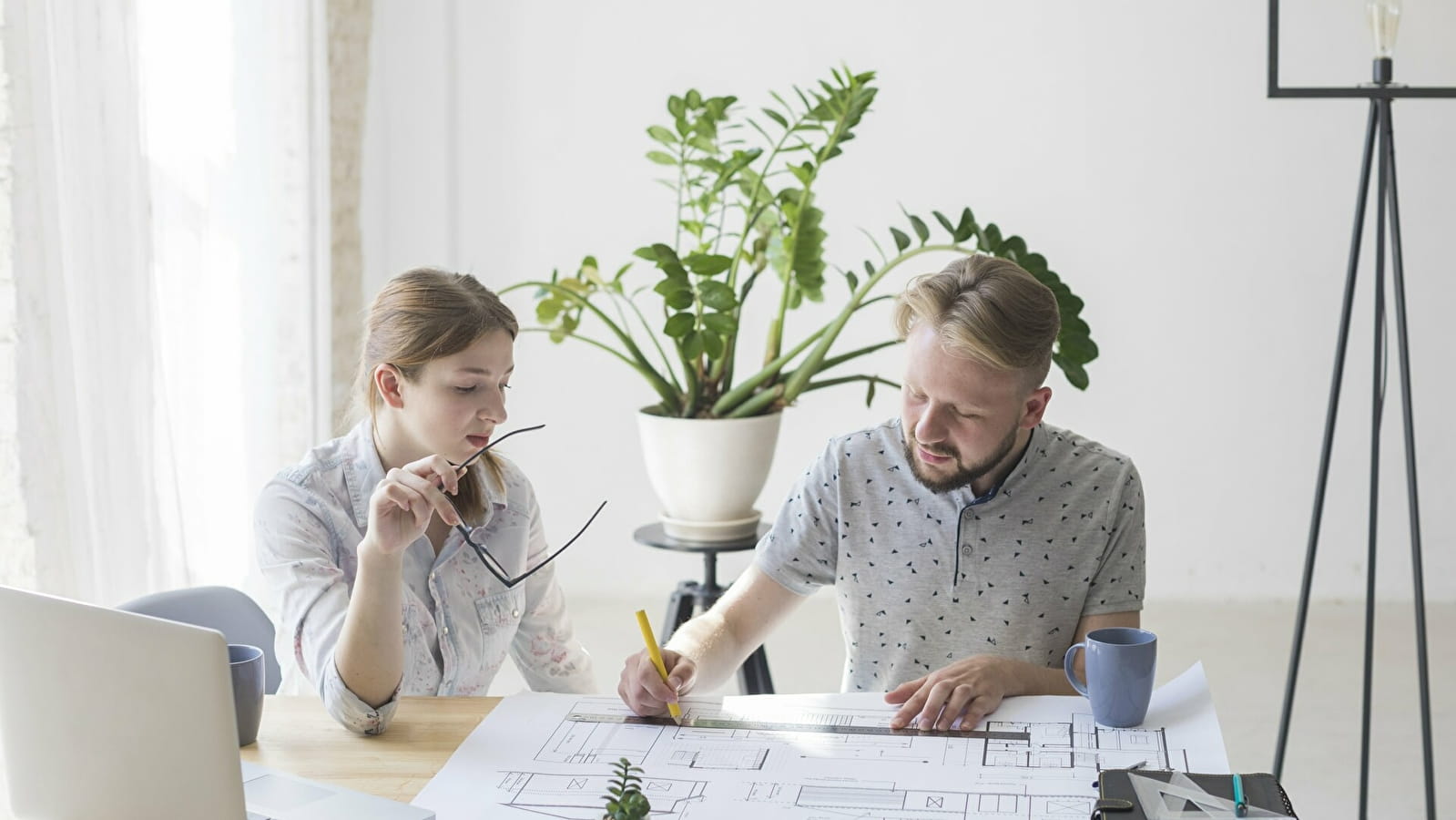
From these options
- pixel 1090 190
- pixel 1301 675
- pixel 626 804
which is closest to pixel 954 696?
pixel 626 804

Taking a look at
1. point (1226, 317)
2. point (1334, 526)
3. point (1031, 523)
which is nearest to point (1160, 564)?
point (1334, 526)

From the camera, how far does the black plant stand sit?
8.67ft

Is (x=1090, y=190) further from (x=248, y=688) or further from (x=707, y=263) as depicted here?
(x=248, y=688)

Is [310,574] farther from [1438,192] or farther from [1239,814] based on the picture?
[1438,192]

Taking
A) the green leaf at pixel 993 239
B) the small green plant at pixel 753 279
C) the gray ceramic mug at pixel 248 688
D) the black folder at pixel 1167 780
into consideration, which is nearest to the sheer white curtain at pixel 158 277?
the small green plant at pixel 753 279

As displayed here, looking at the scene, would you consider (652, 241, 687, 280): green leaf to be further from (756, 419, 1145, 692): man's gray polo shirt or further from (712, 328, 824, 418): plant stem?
(756, 419, 1145, 692): man's gray polo shirt

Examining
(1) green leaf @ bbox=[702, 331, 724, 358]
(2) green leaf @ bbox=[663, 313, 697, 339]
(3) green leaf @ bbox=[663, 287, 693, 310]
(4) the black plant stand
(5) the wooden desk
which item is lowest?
(4) the black plant stand

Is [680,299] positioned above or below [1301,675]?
above

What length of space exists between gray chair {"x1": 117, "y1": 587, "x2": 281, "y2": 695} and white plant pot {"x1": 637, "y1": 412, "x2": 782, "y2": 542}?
1085 mm

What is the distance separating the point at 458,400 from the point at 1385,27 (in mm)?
1785

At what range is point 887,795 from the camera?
125cm

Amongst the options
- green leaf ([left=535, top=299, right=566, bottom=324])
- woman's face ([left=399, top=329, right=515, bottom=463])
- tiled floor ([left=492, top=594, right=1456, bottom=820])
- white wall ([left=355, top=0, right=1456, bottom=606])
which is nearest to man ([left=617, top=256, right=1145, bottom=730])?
woman's face ([left=399, top=329, right=515, bottom=463])

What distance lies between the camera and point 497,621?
1770 mm

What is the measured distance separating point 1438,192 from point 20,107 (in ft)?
12.1
